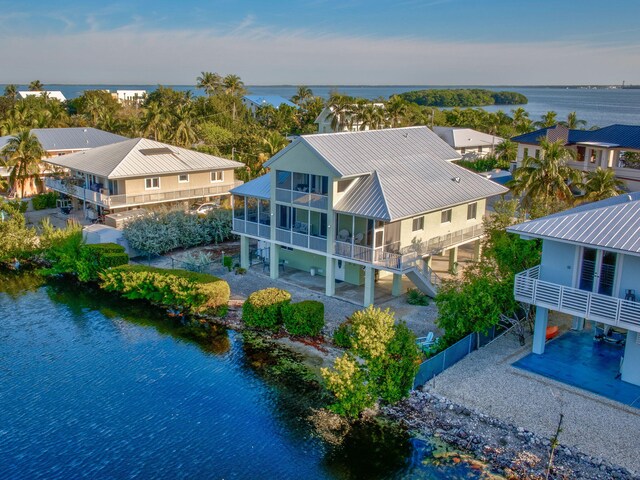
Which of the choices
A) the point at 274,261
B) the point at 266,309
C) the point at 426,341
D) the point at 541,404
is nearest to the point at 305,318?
the point at 266,309

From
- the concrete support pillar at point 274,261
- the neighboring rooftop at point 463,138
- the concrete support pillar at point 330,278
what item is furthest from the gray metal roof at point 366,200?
the neighboring rooftop at point 463,138

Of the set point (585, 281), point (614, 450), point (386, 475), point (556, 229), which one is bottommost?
point (386, 475)

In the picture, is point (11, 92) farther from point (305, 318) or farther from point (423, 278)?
point (423, 278)

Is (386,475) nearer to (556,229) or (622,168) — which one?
(556,229)

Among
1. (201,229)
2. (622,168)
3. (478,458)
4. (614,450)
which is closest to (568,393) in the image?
(614,450)

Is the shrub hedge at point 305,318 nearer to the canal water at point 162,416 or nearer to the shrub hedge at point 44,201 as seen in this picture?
the canal water at point 162,416
